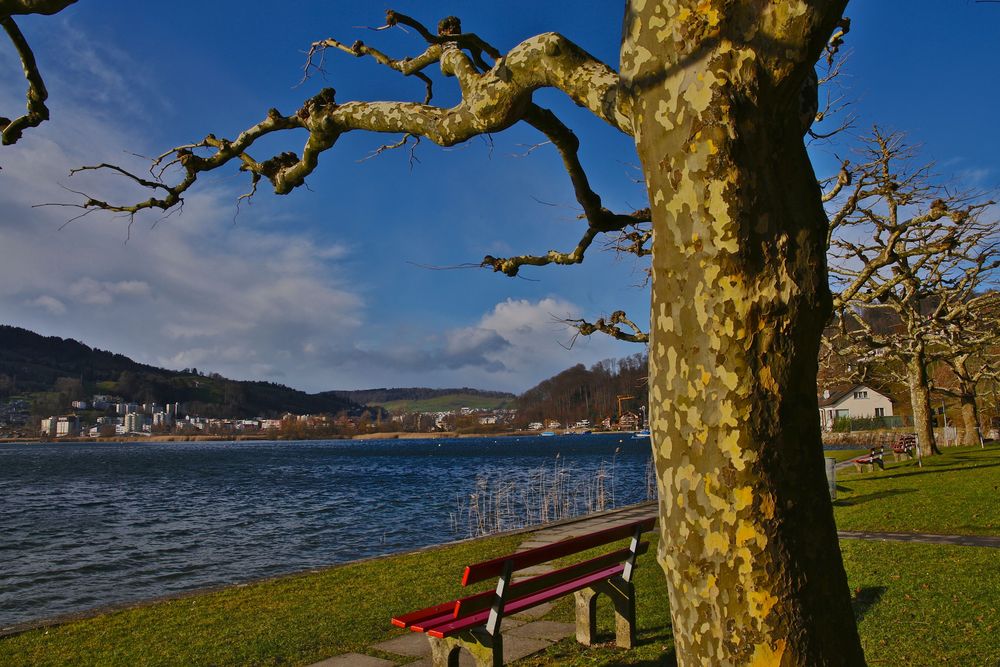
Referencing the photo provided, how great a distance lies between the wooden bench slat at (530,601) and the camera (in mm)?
5004

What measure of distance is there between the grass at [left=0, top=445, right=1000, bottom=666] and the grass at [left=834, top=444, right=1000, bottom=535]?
0.10 meters

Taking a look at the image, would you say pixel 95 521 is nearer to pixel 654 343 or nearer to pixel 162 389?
pixel 654 343

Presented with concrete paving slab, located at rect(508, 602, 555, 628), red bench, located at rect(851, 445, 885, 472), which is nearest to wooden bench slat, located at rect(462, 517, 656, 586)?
concrete paving slab, located at rect(508, 602, 555, 628)

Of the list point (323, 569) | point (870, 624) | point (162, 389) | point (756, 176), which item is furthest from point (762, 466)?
point (162, 389)

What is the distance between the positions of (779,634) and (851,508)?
14.3 meters

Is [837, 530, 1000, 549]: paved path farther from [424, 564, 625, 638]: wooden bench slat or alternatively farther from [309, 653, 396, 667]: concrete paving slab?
[309, 653, 396, 667]: concrete paving slab

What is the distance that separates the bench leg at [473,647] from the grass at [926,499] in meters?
9.38

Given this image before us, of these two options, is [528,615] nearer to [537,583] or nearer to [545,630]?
[545,630]

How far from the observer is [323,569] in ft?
39.5

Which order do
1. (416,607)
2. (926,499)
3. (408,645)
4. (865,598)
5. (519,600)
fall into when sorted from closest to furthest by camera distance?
(519,600), (408,645), (865,598), (416,607), (926,499)

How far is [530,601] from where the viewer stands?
5875mm

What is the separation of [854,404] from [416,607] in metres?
79.4

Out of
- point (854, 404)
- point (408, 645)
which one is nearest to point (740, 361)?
point (408, 645)

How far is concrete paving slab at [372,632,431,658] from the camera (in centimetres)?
653
